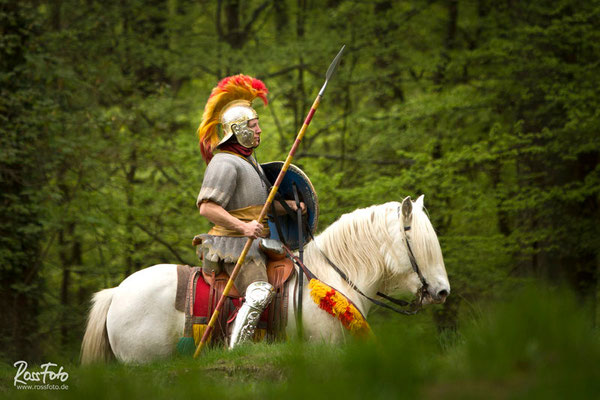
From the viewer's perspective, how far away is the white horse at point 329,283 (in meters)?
5.11

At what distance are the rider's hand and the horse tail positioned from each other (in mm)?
1283

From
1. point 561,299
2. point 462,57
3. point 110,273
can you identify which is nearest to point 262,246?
point 561,299

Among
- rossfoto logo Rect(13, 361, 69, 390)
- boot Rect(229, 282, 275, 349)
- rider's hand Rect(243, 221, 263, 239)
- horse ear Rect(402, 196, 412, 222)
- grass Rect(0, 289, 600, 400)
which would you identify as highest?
horse ear Rect(402, 196, 412, 222)

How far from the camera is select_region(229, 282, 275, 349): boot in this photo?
485cm

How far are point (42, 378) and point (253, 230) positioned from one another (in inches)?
68.0

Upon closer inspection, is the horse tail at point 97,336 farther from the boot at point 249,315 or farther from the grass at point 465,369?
the grass at point 465,369

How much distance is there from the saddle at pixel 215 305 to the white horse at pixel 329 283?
0.07 meters

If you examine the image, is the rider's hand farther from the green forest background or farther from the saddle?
the green forest background

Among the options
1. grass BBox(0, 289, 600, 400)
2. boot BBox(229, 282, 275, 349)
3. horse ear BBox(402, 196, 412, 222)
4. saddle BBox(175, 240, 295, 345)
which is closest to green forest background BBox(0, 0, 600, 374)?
horse ear BBox(402, 196, 412, 222)

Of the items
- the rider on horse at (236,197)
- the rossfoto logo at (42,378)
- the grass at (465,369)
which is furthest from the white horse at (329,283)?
the grass at (465,369)

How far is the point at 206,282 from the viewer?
17.0ft

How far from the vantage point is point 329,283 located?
5.19 meters

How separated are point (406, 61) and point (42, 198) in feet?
22.3

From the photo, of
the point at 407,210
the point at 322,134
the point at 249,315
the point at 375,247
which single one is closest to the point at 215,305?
the point at 249,315
